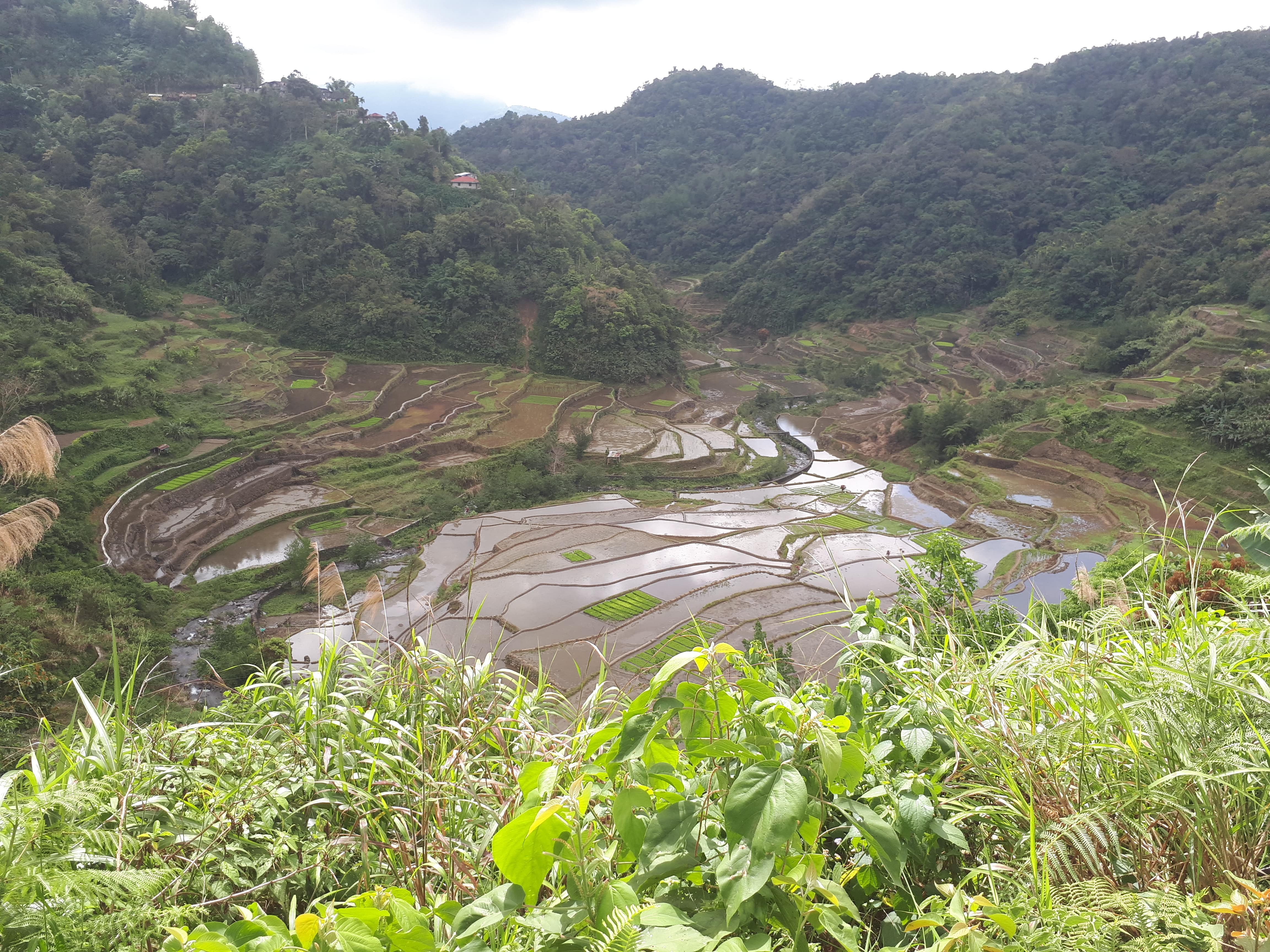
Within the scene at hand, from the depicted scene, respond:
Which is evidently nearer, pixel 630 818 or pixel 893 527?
pixel 630 818

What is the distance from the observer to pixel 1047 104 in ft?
168

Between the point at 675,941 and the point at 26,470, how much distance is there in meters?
4.42

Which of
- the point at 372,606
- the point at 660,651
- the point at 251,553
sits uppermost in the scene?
the point at 372,606

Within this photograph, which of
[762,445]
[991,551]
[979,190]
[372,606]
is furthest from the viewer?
[979,190]

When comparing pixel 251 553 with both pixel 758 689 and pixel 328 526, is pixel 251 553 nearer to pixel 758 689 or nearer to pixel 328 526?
pixel 328 526

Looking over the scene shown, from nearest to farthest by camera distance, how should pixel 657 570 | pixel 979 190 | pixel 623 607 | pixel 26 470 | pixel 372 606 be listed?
pixel 372 606 < pixel 26 470 < pixel 623 607 < pixel 657 570 < pixel 979 190

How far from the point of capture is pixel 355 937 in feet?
3.24

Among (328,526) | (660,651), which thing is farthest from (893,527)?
(328,526)

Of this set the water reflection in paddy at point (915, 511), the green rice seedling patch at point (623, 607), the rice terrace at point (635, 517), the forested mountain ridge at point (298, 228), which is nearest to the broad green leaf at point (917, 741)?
the rice terrace at point (635, 517)

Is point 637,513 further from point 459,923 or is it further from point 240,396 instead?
point 459,923

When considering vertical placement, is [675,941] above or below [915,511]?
above

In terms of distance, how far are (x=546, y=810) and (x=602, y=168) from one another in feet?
247

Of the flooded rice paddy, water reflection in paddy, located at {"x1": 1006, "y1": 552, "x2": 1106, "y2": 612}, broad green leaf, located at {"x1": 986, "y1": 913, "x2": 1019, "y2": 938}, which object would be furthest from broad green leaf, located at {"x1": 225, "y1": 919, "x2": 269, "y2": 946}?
water reflection in paddy, located at {"x1": 1006, "y1": 552, "x2": 1106, "y2": 612}

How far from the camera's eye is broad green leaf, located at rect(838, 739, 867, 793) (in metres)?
1.20
